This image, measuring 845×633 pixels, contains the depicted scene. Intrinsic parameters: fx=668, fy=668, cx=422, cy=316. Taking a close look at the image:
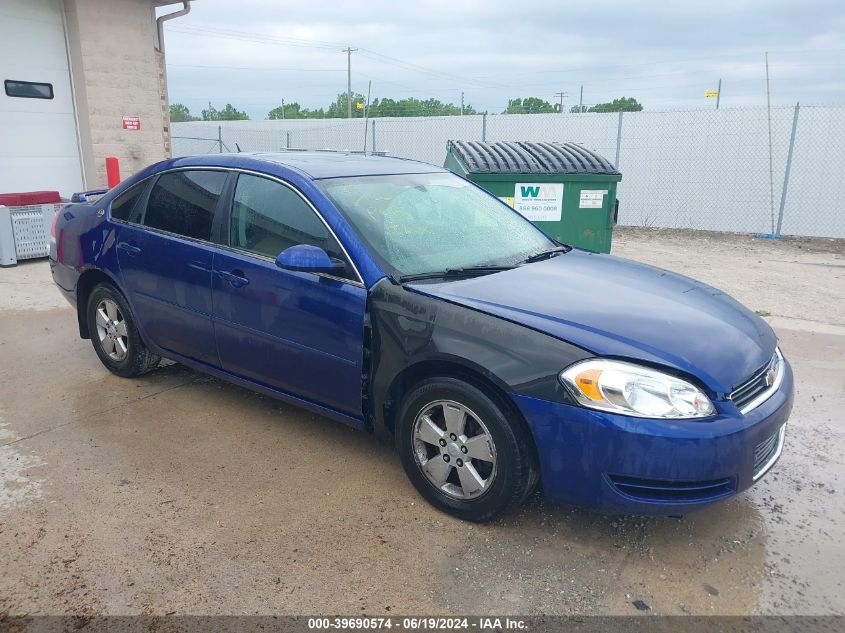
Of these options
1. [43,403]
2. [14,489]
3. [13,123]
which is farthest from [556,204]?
[13,123]

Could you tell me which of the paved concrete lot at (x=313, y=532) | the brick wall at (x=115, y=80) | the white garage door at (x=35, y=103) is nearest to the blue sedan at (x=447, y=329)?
the paved concrete lot at (x=313, y=532)

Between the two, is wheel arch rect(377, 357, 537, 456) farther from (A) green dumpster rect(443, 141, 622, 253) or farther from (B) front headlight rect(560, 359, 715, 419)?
(A) green dumpster rect(443, 141, 622, 253)

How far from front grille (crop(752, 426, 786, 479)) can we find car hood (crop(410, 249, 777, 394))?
304mm

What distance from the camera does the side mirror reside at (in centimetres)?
321

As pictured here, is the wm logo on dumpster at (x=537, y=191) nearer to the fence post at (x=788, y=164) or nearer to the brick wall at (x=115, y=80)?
the brick wall at (x=115, y=80)

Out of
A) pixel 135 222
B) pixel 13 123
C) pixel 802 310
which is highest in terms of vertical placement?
pixel 13 123

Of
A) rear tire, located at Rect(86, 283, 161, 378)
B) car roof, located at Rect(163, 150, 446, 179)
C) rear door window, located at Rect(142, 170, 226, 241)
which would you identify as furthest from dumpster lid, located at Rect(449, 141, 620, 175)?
rear tire, located at Rect(86, 283, 161, 378)

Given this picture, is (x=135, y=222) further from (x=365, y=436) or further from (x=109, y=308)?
(x=365, y=436)

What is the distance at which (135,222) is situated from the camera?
4.35 metres

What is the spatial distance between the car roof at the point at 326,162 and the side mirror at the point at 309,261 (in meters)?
0.53

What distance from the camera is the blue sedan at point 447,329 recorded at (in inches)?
103

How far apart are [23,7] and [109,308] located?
7.30 metres

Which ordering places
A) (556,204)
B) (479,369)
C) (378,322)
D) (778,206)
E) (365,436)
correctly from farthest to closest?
1. (778,206)
2. (556,204)
3. (365,436)
4. (378,322)
5. (479,369)

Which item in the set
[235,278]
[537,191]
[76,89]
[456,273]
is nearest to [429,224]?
[456,273]
